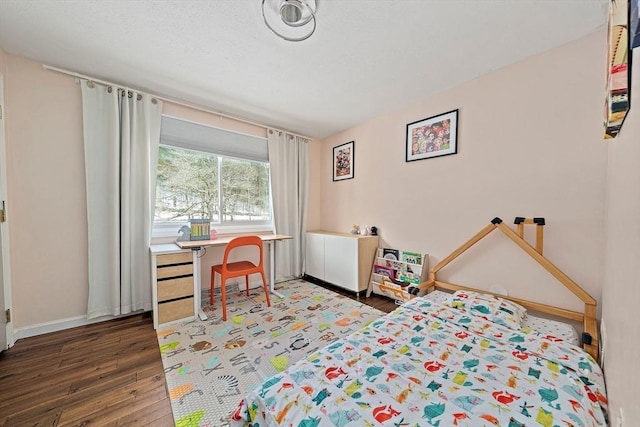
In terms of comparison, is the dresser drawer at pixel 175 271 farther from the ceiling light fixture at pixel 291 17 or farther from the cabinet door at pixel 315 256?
the ceiling light fixture at pixel 291 17

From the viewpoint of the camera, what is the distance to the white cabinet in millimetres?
2959

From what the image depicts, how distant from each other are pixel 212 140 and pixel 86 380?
8.17 feet

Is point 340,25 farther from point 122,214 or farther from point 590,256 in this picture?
point 122,214

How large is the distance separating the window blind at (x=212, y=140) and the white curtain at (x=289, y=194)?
20cm

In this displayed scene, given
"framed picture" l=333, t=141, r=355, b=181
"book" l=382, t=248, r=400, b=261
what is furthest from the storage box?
"book" l=382, t=248, r=400, b=261

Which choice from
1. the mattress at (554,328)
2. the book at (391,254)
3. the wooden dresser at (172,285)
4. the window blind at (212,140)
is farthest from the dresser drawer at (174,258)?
the mattress at (554,328)

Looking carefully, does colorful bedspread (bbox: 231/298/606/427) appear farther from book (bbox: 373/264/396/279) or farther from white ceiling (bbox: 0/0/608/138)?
white ceiling (bbox: 0/0/608/138)

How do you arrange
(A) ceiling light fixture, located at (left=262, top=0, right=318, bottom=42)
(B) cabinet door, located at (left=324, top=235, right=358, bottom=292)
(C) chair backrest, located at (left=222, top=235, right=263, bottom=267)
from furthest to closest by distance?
1. (B) cabinet door, located at (left=324, top=235, right=358, bottom=292)
2. (C) chair backrest, located at (left=222, top=235, right=263, bottom=267)
3. (A) ceiling light fixture, located at (left=262, top=0, right=318, bottom=42)

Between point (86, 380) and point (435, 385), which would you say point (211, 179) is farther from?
point (435, 385)

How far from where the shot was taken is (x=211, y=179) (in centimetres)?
306

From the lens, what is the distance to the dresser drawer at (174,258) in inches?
86.8

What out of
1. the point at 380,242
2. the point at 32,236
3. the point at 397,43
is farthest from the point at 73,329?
the point at 397,43

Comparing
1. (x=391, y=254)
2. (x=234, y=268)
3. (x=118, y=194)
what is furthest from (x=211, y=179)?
(x=391, y=254)

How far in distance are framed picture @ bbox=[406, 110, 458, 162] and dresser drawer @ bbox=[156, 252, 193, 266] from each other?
265 cm
